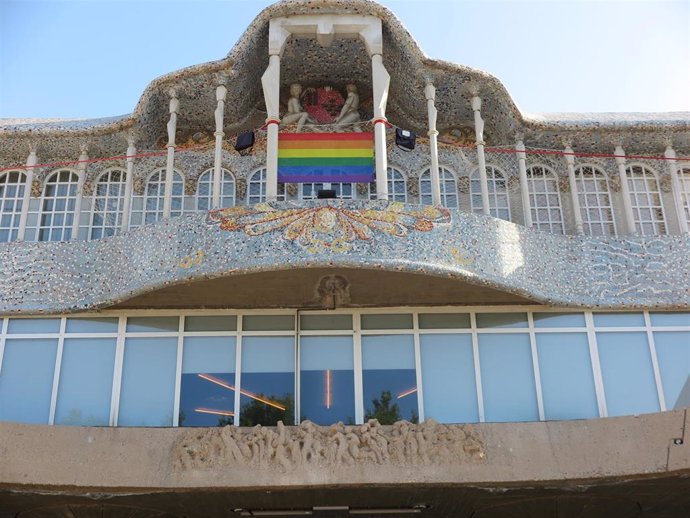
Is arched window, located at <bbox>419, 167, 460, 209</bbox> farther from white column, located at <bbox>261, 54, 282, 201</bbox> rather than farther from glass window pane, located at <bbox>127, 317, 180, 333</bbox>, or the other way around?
glass window pane, located at <bbox>127, 317, 180, 333</bbox>

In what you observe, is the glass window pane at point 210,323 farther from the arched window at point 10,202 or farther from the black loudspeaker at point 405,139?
the black loudspeaker at point 405,139

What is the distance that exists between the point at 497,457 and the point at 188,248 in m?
6.01

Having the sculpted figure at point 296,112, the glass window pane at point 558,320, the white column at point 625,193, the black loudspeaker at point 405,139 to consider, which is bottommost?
the glass window pane at point 558,320

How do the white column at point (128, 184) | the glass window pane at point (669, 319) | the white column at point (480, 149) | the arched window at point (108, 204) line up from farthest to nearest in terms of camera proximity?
the arched window at point (108, 204) → the white column at point (128, 184) → the white column at point (480, 149) → the glass window pane at point (669, 319)

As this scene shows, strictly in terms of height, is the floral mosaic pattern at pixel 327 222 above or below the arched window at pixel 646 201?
below

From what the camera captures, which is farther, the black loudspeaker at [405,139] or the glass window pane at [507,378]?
the black loudspeaker at [405,139]

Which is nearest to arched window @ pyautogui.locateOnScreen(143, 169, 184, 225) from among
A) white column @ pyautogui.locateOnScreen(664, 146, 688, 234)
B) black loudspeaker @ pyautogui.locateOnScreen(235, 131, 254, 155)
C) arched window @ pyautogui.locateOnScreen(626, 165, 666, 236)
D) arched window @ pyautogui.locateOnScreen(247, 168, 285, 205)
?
arched window @ pyautogui.locateOnScreen(247, 168, 285, 205)

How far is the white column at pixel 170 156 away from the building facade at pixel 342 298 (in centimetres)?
7

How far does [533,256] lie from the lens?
17859 millimetres

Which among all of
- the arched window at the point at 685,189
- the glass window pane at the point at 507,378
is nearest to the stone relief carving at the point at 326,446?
the glass window pane at the point at 507,378

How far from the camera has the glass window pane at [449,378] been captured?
56.4 ft

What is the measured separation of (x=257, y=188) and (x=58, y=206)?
384 centimetres

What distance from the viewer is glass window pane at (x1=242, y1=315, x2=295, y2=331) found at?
58.6 ft

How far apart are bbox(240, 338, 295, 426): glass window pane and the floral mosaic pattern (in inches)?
83.0
